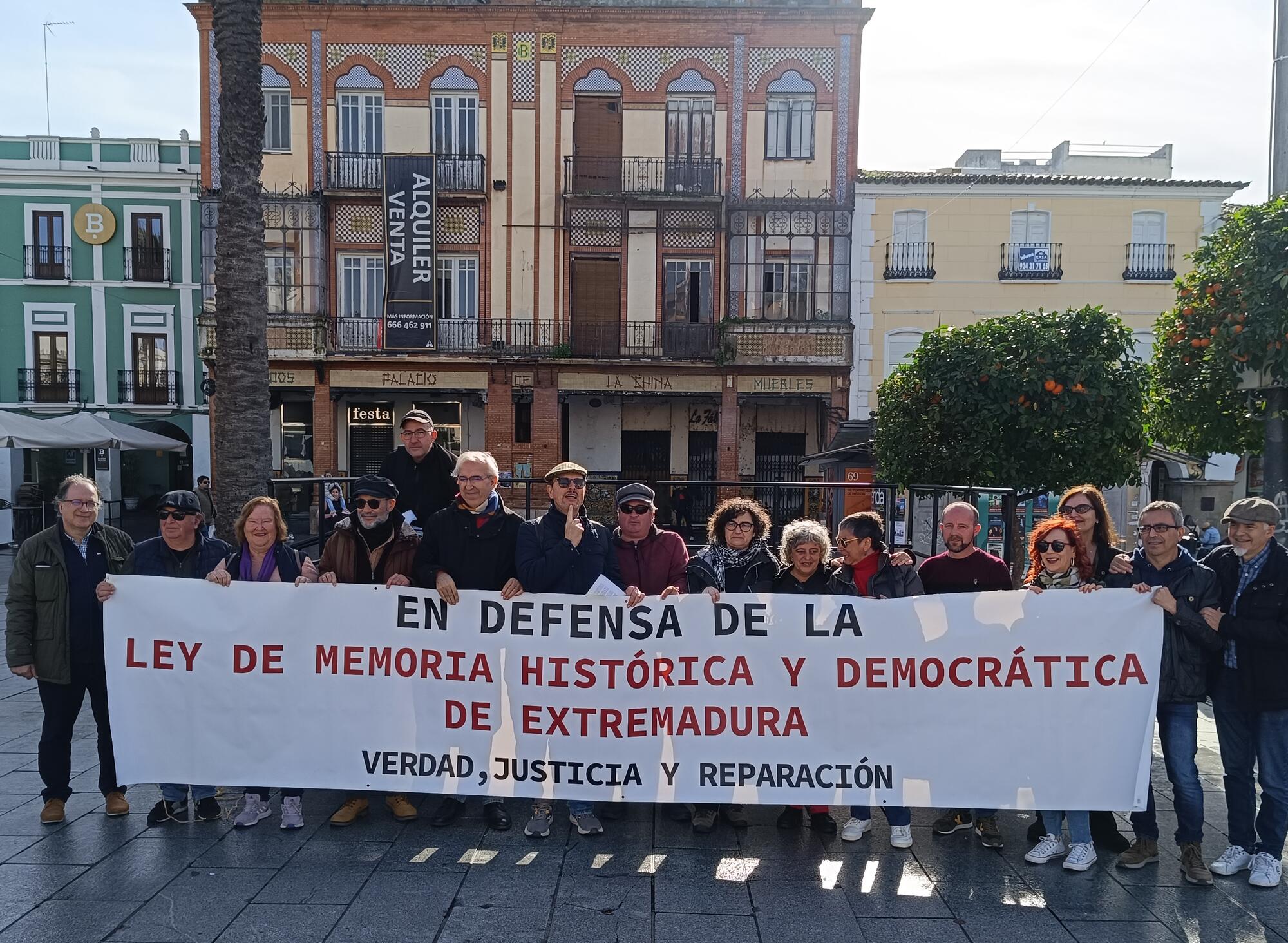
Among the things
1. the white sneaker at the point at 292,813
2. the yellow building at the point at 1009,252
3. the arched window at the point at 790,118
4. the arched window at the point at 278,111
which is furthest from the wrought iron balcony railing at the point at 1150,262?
the white sneaker at the point at 292,813

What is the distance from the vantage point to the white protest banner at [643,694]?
194 inches

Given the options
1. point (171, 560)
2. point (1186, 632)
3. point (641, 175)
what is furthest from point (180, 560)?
point (641, 175)

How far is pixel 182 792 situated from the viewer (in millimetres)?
5328

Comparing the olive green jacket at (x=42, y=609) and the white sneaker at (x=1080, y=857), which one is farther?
the olive green jacket at (x=42, y=609)

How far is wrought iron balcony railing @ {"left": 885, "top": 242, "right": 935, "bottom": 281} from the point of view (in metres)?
24.2

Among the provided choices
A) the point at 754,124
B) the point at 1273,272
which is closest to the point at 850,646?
the point at 1273,272

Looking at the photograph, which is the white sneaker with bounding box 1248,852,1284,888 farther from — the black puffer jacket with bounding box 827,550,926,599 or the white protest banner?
the black puffer jacket with bounding box 827,550,926,599

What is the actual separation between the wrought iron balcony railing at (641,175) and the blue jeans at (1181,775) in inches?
836

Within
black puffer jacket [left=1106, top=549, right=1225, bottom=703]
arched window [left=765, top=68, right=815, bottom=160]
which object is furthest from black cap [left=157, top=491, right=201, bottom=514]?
arched window [left=765, top=68, right=815, bottom=160]

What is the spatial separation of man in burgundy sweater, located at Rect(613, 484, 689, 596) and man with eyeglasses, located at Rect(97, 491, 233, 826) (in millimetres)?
2356

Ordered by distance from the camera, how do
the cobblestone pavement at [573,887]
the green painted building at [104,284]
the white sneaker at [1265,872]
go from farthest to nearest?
the green painted building at [104,284] < the white sneaker at [1265,872] < the cobblestone pavement at [573,887]

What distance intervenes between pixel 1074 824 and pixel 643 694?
7.82 feet

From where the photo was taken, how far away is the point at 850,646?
5051 millimetres

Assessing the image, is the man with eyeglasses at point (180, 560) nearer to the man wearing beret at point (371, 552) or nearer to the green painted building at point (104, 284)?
the man wearing beret at point (371, 552)
